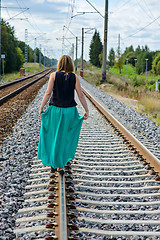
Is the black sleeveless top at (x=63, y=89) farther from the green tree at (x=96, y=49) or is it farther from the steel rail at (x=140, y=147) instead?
the green tree at (x=96, y=49)

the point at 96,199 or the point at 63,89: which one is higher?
the point at 63,89

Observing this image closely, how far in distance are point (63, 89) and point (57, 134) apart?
62 centimetres

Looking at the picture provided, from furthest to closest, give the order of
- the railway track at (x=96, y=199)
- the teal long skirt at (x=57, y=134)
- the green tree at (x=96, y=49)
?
1. the green tree at (x=96, y=49)
2. the teal long skirt at (x=57, y=134)
3. the railway track at (x=96, y=199)

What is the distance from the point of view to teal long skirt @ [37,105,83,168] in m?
4.51

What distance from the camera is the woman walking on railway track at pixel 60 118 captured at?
173 inches

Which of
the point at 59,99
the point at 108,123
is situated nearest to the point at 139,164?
the point at 59,99

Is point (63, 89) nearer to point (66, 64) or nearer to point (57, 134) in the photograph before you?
point (66, 64)

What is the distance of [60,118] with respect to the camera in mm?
4484

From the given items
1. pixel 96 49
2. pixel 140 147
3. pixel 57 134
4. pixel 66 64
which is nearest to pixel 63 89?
pixel 66 64

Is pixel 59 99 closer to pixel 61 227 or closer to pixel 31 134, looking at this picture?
pixel 61 227

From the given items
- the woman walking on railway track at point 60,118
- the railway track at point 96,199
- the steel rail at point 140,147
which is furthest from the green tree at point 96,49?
the woman walking on railway track at point 60,118

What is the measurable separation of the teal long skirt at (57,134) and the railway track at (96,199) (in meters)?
0.29

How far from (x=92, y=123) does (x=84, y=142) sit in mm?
2597

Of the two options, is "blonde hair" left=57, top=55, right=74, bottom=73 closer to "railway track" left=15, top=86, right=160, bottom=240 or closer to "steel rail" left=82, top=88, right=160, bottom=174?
"railway track" left=15, top=86, right=160, bottom=240
